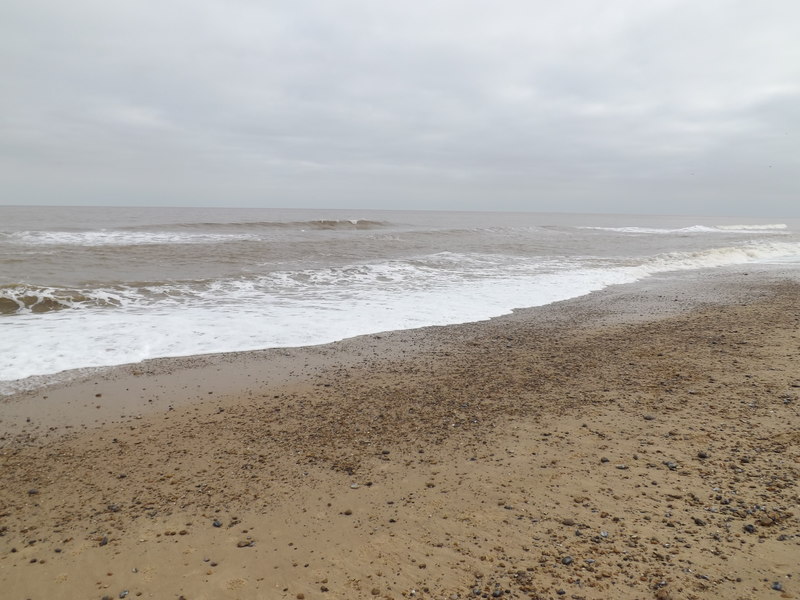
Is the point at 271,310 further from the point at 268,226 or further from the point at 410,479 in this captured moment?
the point at 268,226

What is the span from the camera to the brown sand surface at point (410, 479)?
2322mm

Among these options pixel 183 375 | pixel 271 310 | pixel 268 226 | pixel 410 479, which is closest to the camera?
pixel 410 479

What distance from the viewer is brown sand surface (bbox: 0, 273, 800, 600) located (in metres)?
2.32

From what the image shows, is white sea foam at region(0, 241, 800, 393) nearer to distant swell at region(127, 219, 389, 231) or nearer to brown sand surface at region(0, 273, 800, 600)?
brown sand surface at region(0, 273, 800, 600)

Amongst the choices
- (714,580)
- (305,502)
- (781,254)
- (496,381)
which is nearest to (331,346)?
(496,381)

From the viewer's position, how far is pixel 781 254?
75.0 feet

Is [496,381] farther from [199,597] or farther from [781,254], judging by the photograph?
[781,254]

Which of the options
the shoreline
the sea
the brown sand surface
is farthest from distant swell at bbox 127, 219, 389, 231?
the brown sand surface

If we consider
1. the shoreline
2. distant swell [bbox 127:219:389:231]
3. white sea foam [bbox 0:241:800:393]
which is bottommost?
the shoreline

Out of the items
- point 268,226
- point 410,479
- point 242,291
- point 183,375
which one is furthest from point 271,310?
point 268,226

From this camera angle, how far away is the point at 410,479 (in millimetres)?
3172

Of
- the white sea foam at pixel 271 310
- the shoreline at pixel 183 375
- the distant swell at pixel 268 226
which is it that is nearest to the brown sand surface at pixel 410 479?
the shoreline at pixel 183 375

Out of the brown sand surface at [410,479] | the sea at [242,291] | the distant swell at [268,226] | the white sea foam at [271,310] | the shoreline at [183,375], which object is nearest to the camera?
the brown sand surface at [410,479]

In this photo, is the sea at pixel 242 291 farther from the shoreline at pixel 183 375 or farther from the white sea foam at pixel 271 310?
the shoreline at pixel 183 375
